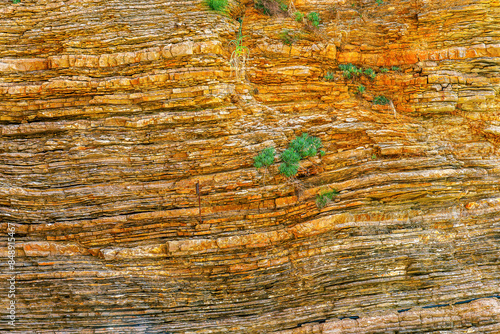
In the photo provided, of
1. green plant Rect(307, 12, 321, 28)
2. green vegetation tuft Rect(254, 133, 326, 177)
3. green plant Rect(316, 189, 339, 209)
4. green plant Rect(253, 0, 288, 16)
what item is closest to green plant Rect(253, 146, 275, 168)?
green vegetation tuft Rect(254, 133, 326, 177)

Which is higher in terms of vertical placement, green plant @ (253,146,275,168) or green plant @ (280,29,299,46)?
green plant @ (280,29,299,46)

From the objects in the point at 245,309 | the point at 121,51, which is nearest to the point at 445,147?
the point at 245,309

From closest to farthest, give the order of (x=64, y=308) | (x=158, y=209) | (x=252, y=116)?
(x=64, y=308) → (x=158, y=209) → (x=252, y=116)

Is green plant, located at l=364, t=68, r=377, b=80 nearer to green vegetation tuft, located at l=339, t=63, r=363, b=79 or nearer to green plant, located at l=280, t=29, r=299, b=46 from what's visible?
green vegetation tuft, located at l=339, t=63, r=363, b=79

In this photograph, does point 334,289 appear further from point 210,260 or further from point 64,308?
point 64,308

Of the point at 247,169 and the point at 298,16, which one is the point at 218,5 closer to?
the point at 298,16
